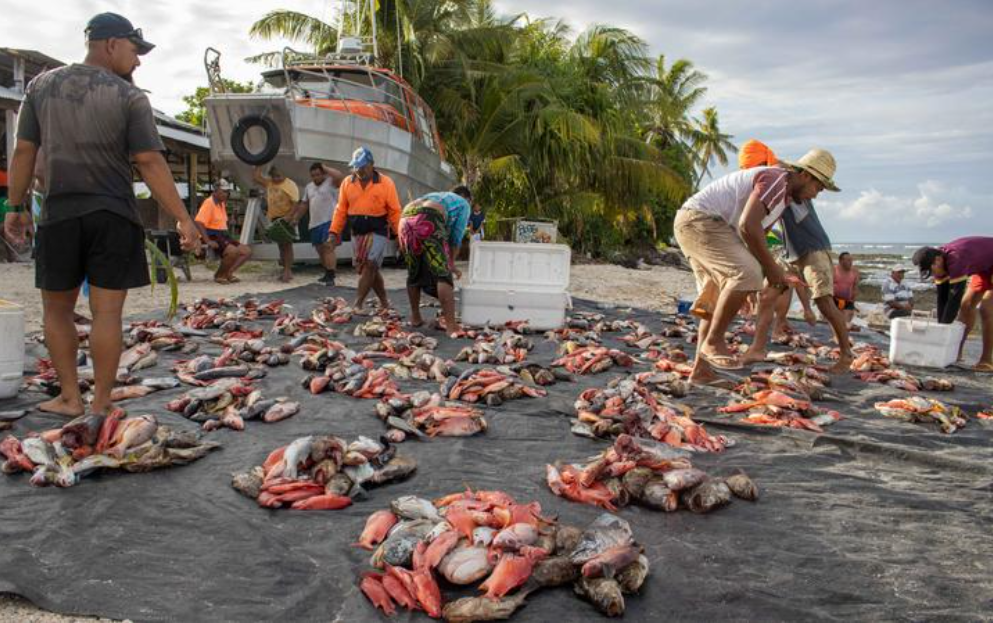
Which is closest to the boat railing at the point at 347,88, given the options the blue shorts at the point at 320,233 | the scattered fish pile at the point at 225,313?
the blue shorts at the point at 320,233

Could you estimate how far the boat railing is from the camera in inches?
531

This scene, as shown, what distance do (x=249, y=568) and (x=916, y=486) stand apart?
2992mm

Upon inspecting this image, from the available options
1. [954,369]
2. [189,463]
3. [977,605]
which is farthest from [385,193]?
[977,605]

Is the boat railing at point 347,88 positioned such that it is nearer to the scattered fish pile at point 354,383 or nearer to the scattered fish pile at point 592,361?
the scattered fish pile at point 592,361

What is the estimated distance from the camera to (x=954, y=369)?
7.09 meters

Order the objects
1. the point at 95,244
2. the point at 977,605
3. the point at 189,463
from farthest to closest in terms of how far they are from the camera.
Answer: the point at 95,244
the point at 189,463
the point at 977,605

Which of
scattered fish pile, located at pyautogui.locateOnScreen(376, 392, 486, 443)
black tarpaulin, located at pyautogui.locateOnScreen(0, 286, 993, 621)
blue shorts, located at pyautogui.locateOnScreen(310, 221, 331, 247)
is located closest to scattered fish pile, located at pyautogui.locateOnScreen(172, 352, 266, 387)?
black tarpaulin, located at pyautogui.locateOnScreen(0, 286, 993, 621)

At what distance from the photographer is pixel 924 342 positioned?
23.3 ft

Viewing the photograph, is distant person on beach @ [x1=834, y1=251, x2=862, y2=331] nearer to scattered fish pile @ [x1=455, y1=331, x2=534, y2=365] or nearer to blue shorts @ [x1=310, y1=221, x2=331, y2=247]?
scattered fish pile @ [x1=455, y1=331, x2=534, y2=365]

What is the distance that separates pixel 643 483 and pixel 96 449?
2466 millimetres

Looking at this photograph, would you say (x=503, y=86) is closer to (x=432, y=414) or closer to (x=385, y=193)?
(x=385, y=193)

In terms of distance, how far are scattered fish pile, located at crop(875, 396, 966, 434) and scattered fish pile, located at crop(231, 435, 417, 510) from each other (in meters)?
3.36

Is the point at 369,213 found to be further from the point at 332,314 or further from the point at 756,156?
the point at 756,156

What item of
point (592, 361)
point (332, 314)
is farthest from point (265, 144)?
point (592, 361)
